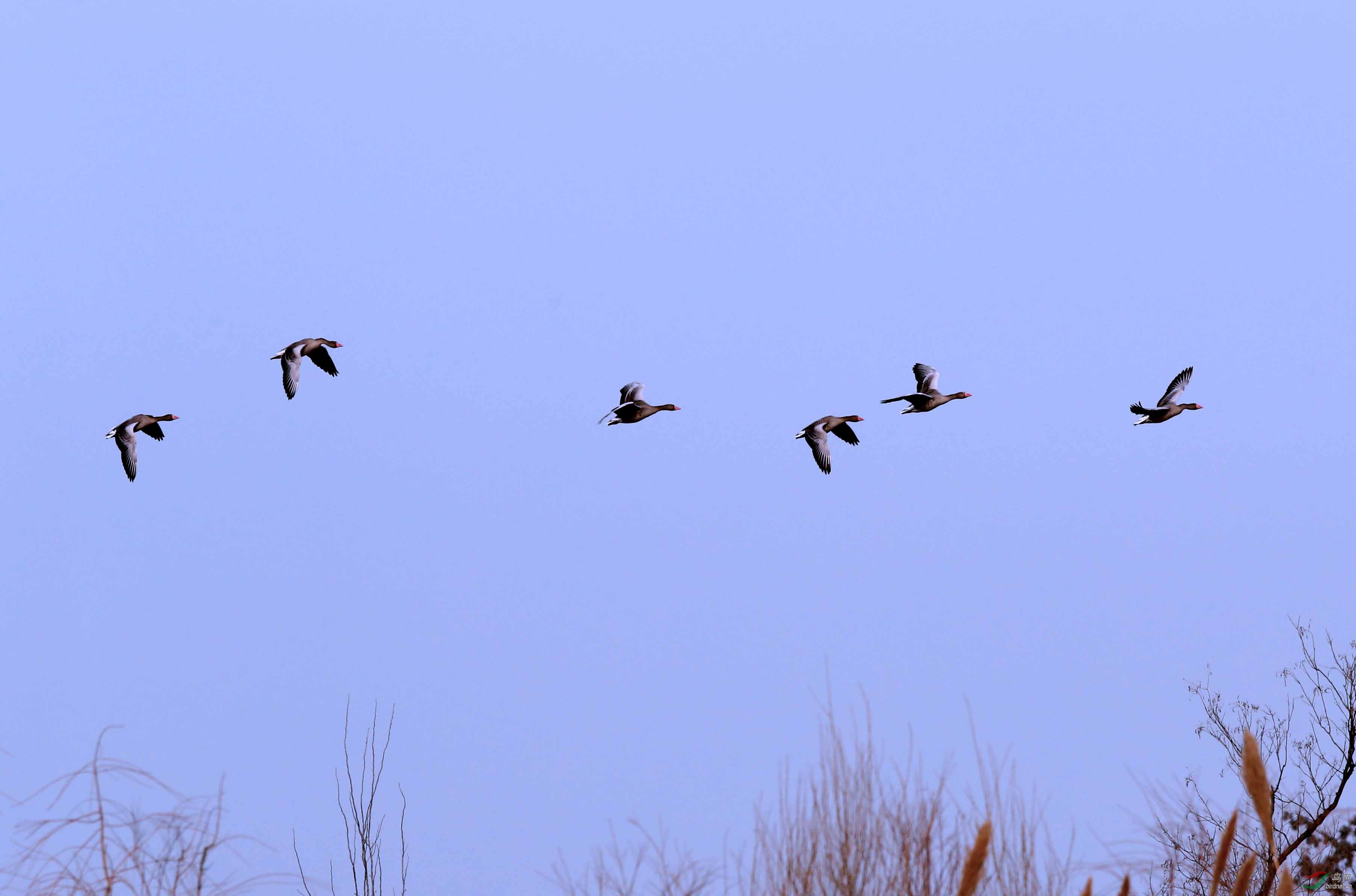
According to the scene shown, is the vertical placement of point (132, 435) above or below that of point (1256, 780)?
above

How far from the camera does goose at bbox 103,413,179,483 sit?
15.3m

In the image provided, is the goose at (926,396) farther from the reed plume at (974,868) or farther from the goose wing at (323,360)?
the reed plume at (974,868)

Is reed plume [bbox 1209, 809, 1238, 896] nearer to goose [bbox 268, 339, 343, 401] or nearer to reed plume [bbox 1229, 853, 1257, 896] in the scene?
reed plume [bbox 1229, 853, 1257, 896]

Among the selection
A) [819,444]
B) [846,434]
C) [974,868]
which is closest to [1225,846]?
[974,868]

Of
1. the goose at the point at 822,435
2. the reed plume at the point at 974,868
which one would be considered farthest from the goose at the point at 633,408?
the reed plume at the point at 974,868

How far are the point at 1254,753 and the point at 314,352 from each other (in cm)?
1626

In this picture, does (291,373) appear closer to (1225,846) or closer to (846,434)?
(846,434)

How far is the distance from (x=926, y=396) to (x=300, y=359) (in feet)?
24.0

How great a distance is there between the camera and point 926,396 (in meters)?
16.4

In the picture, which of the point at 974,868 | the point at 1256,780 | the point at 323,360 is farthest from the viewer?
the point at 323,360

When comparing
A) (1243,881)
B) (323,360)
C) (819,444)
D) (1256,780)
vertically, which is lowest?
(1243,881)

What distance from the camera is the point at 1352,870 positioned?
12.1 metres

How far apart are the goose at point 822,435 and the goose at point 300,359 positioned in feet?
18.7

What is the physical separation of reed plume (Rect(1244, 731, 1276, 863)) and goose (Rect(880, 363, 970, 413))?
1348 cm
